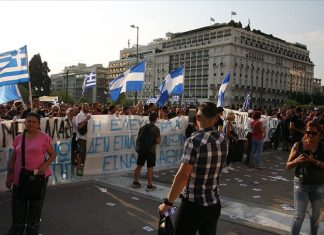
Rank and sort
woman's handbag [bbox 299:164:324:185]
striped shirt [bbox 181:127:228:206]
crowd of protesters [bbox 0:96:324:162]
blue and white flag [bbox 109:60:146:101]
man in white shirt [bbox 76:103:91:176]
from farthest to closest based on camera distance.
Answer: blue and white flag [bbox 109:60:146:101] < crowd of protesters [bbox 0:96:324:162] < man in white shirt [bbox 76:103:91:176] < woman's handbag [bbox 299:164:324:185] < striped shirt [bbox 181:127:228:206]

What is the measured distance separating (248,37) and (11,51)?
113 meters

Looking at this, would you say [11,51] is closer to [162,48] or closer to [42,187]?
[42,187]

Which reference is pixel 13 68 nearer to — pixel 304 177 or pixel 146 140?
pixel 146 140

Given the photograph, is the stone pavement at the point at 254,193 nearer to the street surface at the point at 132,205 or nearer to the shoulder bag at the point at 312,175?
the street surface at the point at 132,205

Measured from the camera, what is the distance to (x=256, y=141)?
12.4 meters

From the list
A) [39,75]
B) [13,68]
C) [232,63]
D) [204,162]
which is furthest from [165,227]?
[232,63]

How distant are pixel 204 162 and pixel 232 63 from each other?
10980 centimetres

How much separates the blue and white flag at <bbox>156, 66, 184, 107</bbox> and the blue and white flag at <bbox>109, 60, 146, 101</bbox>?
1.59 meters

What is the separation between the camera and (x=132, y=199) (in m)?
7.69

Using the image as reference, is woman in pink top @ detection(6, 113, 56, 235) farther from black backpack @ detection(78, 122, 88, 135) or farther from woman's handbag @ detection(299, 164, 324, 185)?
black backpack @ detection(78, 122, 88, 135)

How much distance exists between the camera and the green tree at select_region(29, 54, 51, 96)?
320 ft

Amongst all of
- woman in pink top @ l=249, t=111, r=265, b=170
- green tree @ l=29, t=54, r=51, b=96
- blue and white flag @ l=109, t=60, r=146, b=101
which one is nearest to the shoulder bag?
woman in pink top @ l=249, t=111, r=265, b=170

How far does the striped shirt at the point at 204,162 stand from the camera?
344 centimetres

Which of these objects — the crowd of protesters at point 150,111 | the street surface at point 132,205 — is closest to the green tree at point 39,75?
the crowd of protesters at point 150,111
